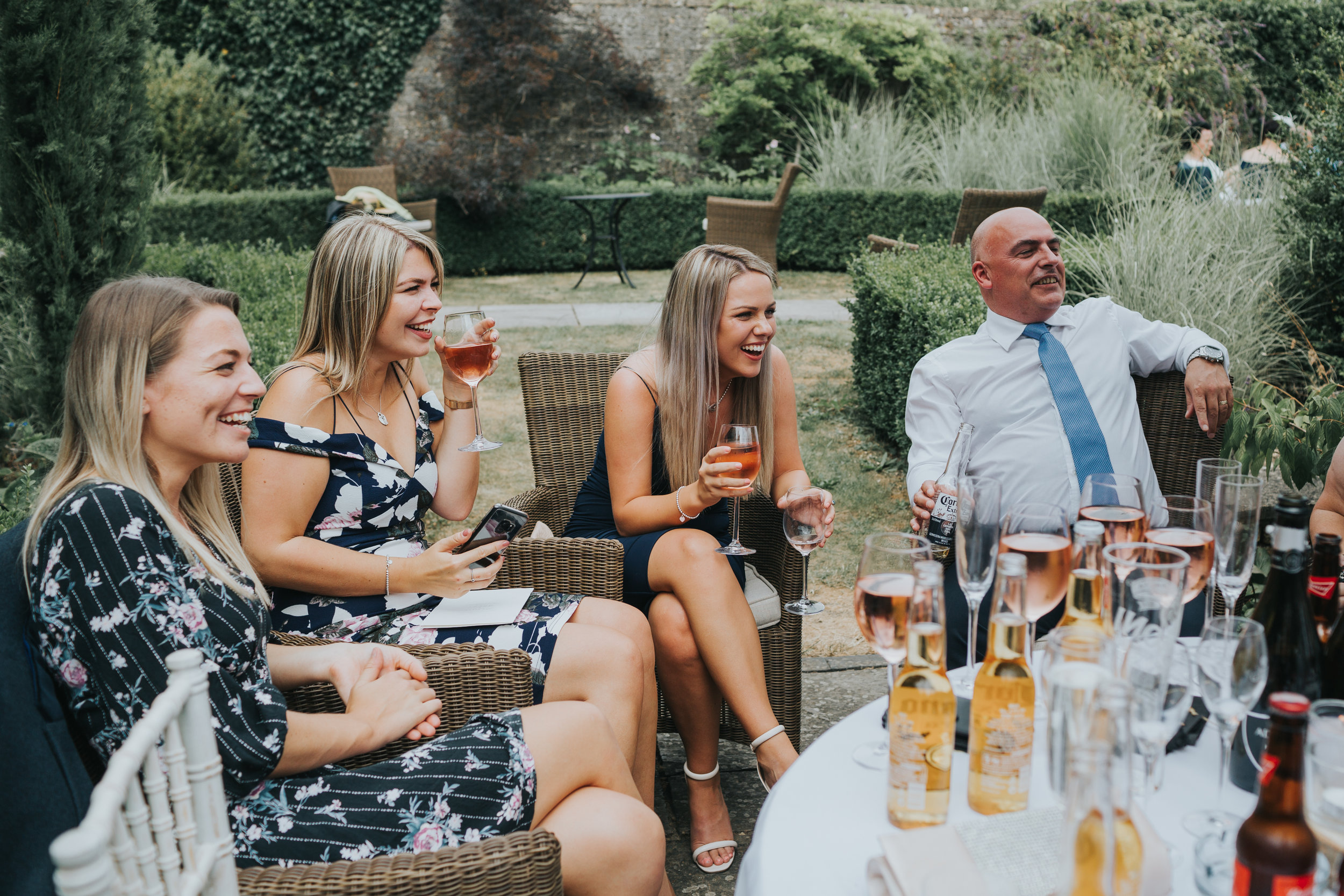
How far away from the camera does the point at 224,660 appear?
160 cm

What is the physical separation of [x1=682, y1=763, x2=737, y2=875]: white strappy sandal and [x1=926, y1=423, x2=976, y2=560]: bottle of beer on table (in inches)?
21.5

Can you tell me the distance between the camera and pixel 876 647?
1.32 meters

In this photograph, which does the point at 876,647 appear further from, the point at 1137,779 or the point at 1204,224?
the point at 1204,224

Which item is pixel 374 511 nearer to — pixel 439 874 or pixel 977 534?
pixel 439 874

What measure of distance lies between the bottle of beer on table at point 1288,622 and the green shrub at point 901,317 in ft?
10.1

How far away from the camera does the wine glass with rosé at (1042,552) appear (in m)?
1.34

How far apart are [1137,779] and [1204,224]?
5.72 meters

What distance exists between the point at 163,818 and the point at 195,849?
0.37 ft

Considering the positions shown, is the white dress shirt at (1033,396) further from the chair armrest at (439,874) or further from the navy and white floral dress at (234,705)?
the chair armrest at (439,874)

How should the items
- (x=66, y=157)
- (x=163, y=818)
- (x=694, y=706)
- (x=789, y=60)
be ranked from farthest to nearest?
1. (x=789, y=60)
2. (x=66, y=157)
3. (x=694, y=706)
4. (x=163, y=818)

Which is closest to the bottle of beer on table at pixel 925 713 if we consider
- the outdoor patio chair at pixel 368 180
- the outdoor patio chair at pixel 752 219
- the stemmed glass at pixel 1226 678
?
the stemmed glass at pixel 1226 678

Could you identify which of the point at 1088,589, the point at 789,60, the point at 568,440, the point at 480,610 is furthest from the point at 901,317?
the point at 789,60

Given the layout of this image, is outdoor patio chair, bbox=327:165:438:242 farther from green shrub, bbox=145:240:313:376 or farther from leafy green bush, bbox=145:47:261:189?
green shrub, bbox=145:240:313:376

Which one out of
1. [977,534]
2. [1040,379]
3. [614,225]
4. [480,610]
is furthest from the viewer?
[614,225]
